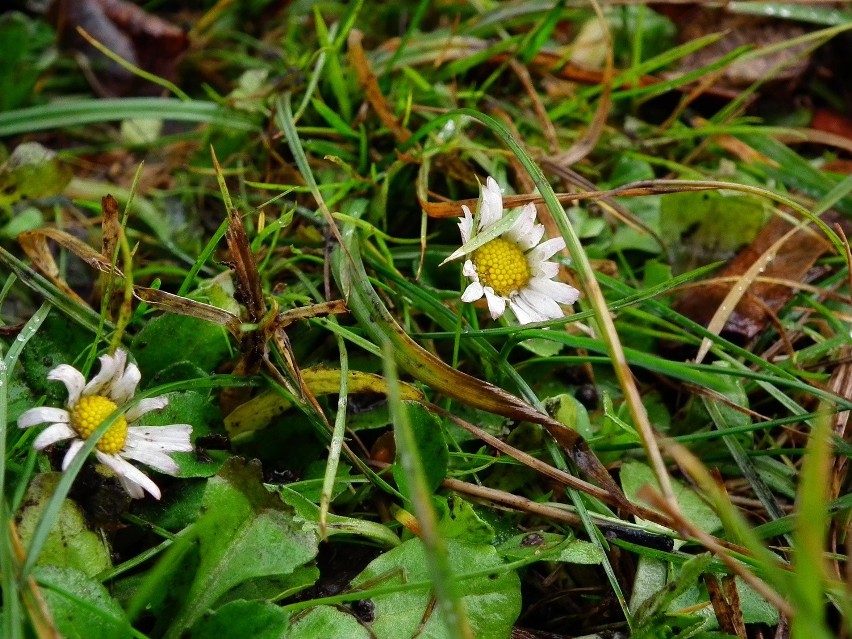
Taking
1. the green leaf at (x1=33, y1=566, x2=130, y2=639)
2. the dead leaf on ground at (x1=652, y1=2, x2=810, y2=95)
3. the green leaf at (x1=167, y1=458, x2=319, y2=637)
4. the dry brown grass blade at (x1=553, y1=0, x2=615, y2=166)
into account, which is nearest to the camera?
the green leaf at (x1=33, y1=566, x2=130, y2=639)

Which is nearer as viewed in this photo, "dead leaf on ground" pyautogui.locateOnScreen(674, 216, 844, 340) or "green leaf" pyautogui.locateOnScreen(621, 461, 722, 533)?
"green leaf" pyautogui.locateOnScreen(621, 461, 722, 533)

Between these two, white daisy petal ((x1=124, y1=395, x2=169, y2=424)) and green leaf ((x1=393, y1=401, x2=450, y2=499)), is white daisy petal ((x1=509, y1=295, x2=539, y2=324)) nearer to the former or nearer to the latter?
green leaf ((x1=393, y1=401, x2=450, y2=499))

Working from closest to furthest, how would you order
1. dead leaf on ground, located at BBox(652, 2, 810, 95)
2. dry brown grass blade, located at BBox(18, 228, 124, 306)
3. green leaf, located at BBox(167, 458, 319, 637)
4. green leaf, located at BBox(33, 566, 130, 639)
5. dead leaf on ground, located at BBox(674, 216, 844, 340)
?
green leaf, located at BBox(33, 566, 130, 639), green leaf, located at BBox(167, 458, 319, 637), dry brown grass blade, located at BBox(18, 228, 124, 306), dead leaf on ground, located at BBox(674, 216, 844, 340), dead leaf on ground, located at BBox(652, 2, 810, 95)

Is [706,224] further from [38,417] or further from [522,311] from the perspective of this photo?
[38,417]

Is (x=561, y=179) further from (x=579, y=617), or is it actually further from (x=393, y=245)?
(x=579, y=617)

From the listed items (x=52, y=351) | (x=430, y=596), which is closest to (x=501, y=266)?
(x=430, y=596)

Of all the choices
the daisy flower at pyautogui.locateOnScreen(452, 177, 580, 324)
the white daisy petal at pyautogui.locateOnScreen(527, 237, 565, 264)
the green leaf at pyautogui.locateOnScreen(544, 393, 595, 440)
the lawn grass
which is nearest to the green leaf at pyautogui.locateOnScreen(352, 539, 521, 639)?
the lawn grass

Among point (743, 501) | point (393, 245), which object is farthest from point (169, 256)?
point (743, 501)

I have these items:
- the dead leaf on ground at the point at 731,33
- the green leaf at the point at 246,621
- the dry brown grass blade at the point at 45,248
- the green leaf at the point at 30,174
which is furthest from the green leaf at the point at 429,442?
the dead leaf on ground at the point at 731,33
